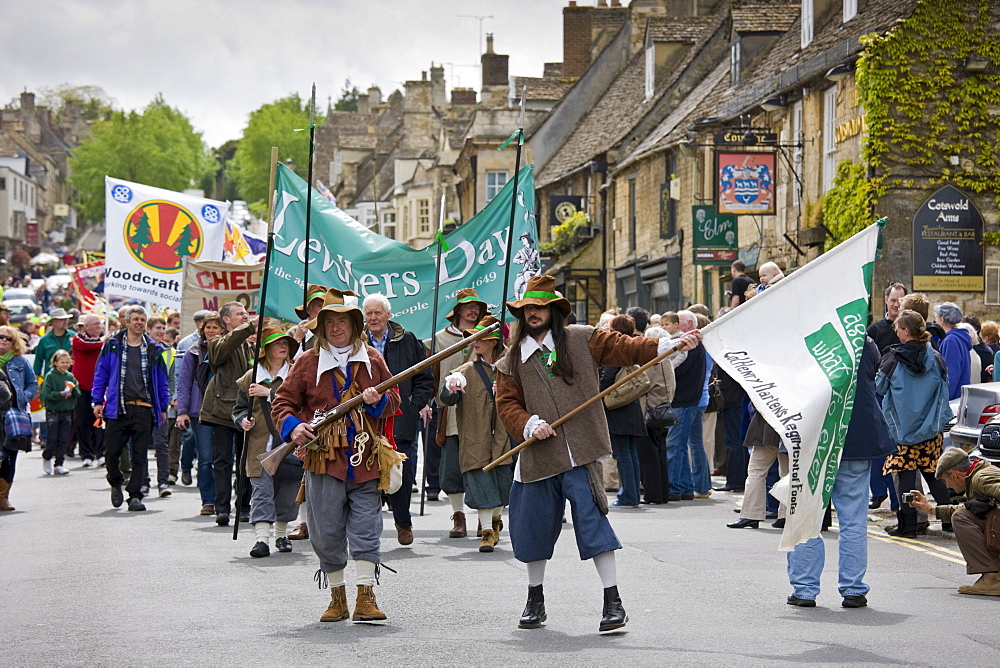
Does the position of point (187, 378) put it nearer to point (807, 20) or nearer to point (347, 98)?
point (807, 20)

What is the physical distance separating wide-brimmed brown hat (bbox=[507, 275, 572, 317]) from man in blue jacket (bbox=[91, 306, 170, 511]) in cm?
755

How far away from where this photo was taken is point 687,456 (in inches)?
608

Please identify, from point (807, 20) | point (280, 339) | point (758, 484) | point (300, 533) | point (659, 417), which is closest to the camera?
point (280, 339)

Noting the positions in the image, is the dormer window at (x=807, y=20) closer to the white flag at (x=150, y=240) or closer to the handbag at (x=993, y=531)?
the white flag at (x=150, y=240)

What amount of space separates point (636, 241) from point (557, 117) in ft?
38.5

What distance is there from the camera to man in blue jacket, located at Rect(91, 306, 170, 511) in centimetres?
1479

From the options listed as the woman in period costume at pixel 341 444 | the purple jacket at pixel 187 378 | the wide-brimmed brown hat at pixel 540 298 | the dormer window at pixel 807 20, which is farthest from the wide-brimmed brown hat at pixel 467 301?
the dormer window at pixel 807 20

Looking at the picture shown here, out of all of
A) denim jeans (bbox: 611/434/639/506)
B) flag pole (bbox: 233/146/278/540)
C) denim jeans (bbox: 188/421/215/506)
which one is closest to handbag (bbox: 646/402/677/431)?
denim jeans (bbox: 611/434/639/506)

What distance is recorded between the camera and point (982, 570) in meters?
9.34

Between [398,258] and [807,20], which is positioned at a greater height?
[807,20]

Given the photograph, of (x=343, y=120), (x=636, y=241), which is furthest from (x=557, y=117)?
(x=343, y=120)

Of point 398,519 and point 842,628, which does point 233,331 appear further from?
point 842,628

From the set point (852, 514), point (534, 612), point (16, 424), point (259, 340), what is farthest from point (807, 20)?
point (534, 612)

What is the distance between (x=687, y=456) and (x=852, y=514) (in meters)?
6.73
